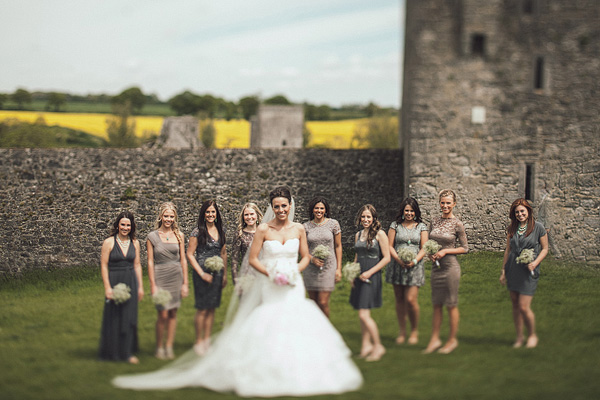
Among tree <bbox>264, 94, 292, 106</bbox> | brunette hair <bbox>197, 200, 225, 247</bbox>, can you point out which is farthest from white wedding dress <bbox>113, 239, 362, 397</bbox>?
tree <bbox>264, 94, 292, 106</bbox>

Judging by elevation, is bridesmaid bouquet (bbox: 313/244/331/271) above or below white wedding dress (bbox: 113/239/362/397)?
above

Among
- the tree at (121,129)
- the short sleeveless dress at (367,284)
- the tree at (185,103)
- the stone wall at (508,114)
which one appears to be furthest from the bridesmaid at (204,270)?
the tree at (185,103)

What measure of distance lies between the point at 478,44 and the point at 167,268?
26.5 ft

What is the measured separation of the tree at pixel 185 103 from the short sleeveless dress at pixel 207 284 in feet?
223

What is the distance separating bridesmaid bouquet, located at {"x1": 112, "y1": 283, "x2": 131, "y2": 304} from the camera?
7.56 metres

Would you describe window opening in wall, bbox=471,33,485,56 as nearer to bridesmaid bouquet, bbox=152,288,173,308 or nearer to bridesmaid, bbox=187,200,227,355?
bridesmaid, bbox=187,200,227,355

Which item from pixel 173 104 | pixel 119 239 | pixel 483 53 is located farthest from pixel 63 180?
pixel 173 104

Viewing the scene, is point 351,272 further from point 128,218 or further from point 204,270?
point 128,218

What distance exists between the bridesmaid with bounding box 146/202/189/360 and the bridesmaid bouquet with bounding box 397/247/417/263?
2.72 metres

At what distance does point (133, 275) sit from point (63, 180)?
7949mm

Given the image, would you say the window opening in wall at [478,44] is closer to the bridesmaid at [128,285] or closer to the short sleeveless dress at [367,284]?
the short sleeveless dress at [367,284]

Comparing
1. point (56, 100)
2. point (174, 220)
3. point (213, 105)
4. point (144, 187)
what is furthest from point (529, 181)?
point (213, 105)

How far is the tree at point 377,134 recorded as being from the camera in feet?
173

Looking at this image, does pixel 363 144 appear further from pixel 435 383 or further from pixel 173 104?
pixel 435 383
